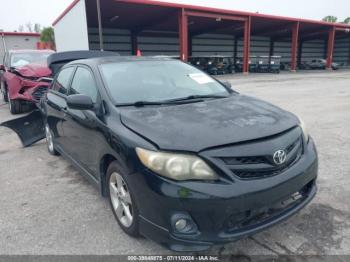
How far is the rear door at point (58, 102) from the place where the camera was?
3.85m

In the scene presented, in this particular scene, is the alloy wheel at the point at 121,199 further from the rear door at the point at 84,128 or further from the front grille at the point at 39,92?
the front grille at the point at 39,92

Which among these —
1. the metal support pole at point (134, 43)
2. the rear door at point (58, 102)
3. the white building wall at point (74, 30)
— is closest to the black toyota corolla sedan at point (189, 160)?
the rear door at point (58, 102)

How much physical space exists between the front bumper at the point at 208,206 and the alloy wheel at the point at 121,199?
0.94 feet

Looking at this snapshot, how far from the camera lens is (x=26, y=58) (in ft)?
30.7

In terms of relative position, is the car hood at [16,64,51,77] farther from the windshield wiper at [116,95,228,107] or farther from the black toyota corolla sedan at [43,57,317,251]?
the windshield wiper at [116,95,228,107]

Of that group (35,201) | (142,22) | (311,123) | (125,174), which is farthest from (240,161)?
(142,22)

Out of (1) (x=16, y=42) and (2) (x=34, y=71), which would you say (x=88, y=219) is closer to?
(2) (x=34, y=71)

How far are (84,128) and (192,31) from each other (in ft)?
109

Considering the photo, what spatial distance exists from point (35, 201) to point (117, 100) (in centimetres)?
157

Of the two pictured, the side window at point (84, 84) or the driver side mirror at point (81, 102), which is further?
the side window at point (84, 84)

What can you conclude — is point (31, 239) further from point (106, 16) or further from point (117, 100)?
point (106, 16)

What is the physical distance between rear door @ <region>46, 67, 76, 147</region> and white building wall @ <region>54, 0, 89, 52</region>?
1733cm

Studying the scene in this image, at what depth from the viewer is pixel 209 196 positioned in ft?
6.35

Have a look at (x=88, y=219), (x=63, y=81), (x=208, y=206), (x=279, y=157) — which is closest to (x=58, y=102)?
(x=63, y=81)
